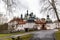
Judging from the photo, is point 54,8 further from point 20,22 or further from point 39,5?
point 20,22

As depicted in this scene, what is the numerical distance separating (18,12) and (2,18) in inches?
18.9

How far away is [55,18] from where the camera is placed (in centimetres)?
490

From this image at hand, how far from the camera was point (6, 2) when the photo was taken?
473 centimetres

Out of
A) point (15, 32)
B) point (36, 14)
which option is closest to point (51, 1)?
point (36, 14)

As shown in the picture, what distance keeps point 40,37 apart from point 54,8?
37.2 inches

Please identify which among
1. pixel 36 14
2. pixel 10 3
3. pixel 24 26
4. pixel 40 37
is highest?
pixel 10 3

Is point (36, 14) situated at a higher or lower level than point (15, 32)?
higher

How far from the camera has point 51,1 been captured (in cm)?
493

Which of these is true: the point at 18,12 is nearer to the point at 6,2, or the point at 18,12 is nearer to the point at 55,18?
the point at 6,2

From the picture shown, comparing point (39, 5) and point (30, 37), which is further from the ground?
point (39, 5)

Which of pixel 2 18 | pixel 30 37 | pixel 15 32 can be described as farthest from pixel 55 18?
pixel 2 18

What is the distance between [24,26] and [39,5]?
0.76m

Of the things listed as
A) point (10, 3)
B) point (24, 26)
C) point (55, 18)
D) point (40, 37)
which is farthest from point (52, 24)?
point (10, 3)

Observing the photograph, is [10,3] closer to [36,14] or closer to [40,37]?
[36,14]
